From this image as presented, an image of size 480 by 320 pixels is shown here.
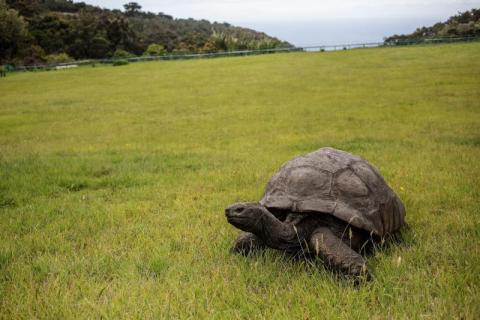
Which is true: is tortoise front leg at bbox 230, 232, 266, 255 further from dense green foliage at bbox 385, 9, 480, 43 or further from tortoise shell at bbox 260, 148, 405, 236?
dense green foliage at bbox 385, 9, 480, 43

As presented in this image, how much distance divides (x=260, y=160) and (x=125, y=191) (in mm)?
3136

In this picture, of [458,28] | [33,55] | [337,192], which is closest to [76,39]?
[33,55]

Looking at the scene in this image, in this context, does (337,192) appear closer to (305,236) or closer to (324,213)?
(324,213)

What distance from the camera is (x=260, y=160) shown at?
9.91 m

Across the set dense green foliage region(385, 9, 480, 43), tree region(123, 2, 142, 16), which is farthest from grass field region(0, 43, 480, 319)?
tree region(123, 2, 142, 16)

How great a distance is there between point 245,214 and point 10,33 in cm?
6621

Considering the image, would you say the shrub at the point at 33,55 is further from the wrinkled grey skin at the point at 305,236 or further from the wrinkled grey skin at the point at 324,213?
the wrinkled grey skin at the point at 305,236

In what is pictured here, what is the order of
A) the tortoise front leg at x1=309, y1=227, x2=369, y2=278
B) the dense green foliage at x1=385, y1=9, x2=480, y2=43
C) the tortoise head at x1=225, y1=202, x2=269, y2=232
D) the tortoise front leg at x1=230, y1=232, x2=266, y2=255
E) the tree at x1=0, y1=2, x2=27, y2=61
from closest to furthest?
1. the tortoise head at x1=225, y1=202, x2=269, y2=232
2. the tortoise front leg at x1=309, y1=227, x2=369, y2=278
3. the tortoise front leg at x1=230, y1=232, x2=266, y2=255
4. the dense green foliage at x1=385, y1=9, x2=480, y2=43
5. the tree at x1=0, y1=2, x2=27, y2=61

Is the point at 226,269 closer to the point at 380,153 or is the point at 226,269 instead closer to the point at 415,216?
the point at 415,216

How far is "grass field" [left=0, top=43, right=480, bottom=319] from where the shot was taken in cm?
392

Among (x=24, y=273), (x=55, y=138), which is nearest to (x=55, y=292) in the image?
(x=24, y=273)

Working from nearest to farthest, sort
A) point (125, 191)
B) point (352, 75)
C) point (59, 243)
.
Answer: point (59, 243) < point (125, 191) < point (352, 75)

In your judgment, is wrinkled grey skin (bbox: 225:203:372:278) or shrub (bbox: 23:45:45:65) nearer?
wrinkled grey skin (bbox: 225:203:372:278)

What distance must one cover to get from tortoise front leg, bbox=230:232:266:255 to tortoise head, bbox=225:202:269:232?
2.64ft
